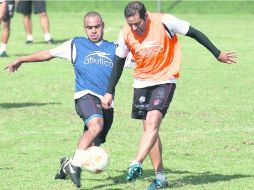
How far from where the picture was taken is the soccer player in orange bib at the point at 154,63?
846cm

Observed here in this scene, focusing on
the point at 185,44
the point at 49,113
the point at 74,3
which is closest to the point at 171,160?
the point at 49,113

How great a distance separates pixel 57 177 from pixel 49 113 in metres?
4.64

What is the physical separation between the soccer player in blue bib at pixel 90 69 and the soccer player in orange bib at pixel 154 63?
300 millimetres

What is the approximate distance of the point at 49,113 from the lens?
1345 centimetres

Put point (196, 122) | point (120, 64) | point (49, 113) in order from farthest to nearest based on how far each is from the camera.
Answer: point (49, 113) < point (196, 122) < point (120, 64)

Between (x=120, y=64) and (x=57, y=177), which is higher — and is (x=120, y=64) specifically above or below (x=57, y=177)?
above

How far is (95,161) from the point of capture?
8.05m

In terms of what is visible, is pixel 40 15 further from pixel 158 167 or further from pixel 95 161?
pixel 95 161

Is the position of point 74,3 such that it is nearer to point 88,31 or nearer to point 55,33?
point 55,33

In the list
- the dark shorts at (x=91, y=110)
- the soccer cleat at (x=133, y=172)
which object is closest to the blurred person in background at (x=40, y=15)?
the dark shorts at (x=91, y=110)

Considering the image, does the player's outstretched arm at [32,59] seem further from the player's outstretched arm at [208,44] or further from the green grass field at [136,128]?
the player's outstretched arm at [208,44]

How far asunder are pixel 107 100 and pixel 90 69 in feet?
1.87

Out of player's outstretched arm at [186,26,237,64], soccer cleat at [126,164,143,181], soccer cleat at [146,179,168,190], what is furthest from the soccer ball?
player's outstretched arm at [186,26,237,64]

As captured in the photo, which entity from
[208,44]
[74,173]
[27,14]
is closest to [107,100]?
[74,173]
